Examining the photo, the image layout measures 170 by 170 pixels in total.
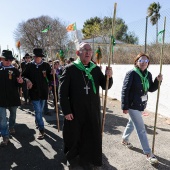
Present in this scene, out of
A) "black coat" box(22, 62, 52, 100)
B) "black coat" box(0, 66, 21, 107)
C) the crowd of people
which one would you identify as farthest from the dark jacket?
"black coat" box(0, 66, 21, 107)

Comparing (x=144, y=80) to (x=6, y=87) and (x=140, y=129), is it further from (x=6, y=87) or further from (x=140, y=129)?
(x=6, y=87)

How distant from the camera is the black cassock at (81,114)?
12.4 feet

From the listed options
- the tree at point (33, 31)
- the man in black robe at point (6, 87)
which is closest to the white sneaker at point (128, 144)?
the man in black robe at point (6, 87)

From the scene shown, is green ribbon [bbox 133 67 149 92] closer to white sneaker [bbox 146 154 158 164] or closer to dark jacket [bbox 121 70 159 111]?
dark jacket [bbox 121 70 159 111]

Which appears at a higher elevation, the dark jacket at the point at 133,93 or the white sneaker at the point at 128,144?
the dark jacket at the point at 133,93

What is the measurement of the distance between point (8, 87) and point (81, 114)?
2.19m

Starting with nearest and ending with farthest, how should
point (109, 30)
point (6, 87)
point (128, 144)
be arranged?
point (128, 144) → point (6, 87) → point (109, 30)

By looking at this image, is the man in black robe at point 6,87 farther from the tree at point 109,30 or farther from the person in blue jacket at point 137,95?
the tree at point 109,30

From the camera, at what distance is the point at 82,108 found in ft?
12.5

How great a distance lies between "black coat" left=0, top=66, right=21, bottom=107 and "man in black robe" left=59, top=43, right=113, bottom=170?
1.81 m

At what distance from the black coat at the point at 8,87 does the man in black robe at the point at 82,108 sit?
1812 millimetres

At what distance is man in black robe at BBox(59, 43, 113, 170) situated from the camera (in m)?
3.79

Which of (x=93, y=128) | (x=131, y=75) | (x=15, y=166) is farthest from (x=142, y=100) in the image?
(x=15, y=166)

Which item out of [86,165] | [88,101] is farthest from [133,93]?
[86,165]
